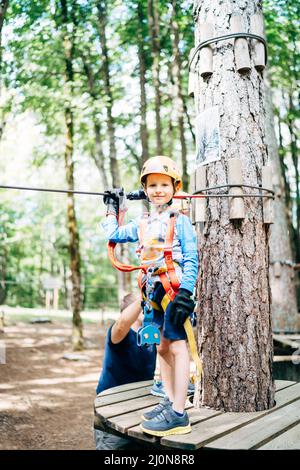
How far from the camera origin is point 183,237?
2.54 meters

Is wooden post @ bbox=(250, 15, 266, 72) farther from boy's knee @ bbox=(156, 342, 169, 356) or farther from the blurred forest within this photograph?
the blurred forest

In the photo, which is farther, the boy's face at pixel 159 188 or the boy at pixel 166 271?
the boy's face at pixel 159 188

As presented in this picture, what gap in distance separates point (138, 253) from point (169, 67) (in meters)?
11.1

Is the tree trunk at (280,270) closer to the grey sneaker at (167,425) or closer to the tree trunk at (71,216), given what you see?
the tree trunk at (71,216)

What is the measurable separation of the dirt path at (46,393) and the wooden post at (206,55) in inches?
167

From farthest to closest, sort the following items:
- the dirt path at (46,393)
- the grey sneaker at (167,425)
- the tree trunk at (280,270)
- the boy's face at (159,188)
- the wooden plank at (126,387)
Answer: the tree trunk at (280,270) → the dirt path at (46,393) → the wooden plank at (126,387) → the boy's face at (159,188) → the grey sneaker at (167,425)

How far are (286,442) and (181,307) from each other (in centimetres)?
84

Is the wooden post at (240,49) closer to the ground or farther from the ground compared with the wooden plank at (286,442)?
farther from the ground

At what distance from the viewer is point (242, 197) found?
2.71 meters

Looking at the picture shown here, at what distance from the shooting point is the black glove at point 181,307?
231 cm

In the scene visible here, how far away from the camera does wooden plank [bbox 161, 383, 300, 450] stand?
2.06 metres

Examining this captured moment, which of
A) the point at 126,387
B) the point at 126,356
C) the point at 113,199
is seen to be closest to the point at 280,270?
the point at 126,356

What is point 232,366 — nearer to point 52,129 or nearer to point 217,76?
point 217,76

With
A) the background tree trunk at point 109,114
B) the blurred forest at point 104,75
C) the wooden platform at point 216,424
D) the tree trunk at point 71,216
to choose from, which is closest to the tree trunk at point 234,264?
the wooden platform at point 216,424
